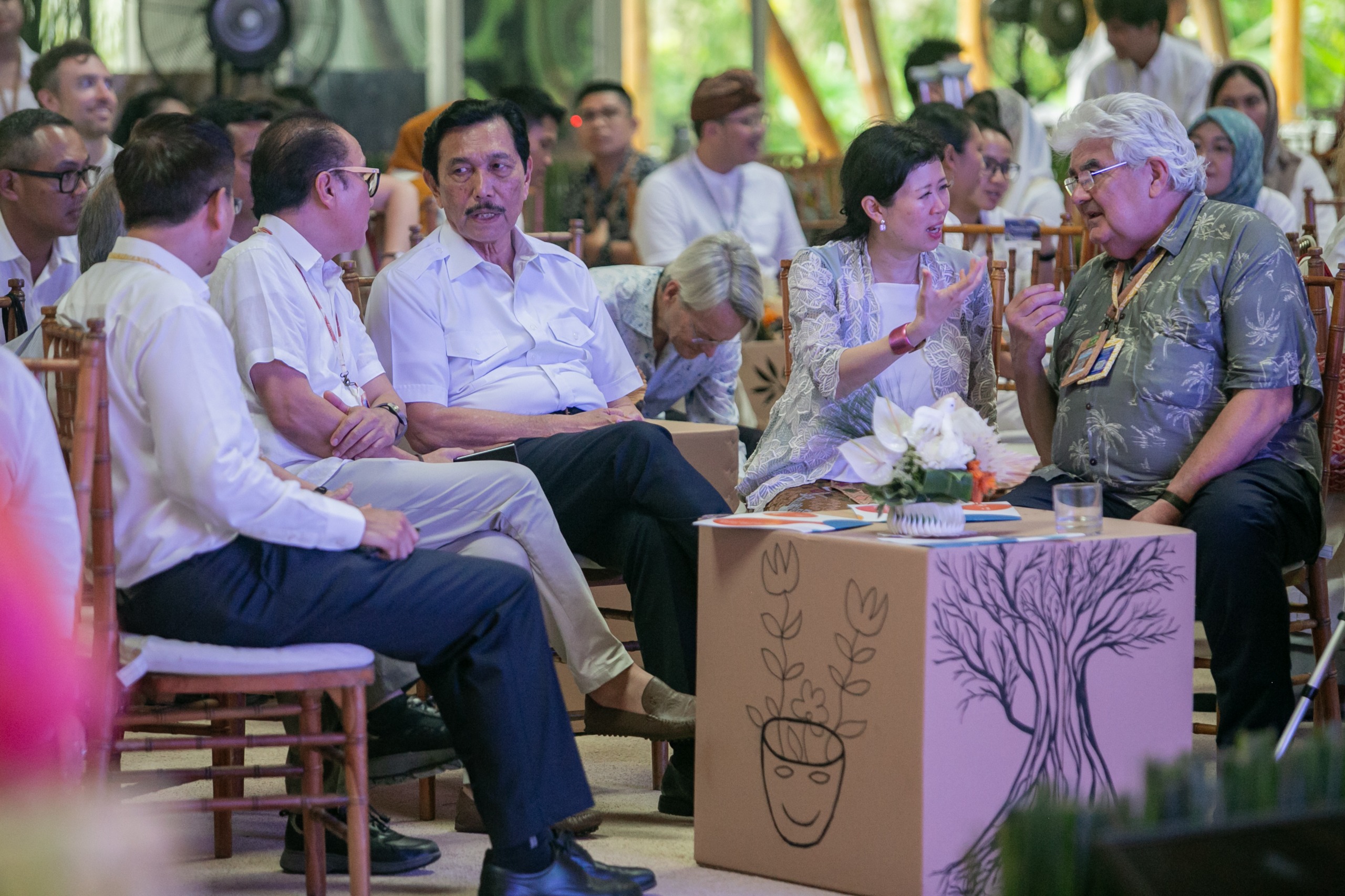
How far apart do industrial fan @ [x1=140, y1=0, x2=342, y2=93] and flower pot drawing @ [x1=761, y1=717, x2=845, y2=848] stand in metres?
4.88

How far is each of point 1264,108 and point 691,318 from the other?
8.84 feet

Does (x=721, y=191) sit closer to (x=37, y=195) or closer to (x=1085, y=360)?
(x=37, y=195)

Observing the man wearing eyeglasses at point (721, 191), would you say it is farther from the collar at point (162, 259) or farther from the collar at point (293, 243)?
the collar at point (162, 259)

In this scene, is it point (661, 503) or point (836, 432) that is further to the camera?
point (836, 432)

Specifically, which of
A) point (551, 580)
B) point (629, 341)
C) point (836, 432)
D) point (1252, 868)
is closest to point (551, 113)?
point (629, 341)

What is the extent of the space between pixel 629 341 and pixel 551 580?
131cm

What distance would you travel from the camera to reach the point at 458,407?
10.4 feet

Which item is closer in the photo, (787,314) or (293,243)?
(293,243)

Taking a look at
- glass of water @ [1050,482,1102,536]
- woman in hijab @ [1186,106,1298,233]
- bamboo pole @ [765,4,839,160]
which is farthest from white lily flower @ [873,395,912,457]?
bamboo pole @ [765,4,839,160]

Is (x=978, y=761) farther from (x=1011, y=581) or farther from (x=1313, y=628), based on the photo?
(x=1313, y=628)

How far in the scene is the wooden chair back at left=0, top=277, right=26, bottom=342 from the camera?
337cm

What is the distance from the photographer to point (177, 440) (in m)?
2.15

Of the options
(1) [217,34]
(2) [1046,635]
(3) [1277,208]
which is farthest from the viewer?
(1) [217,34]

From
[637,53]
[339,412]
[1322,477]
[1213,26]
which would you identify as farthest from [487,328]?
[1213,26]
